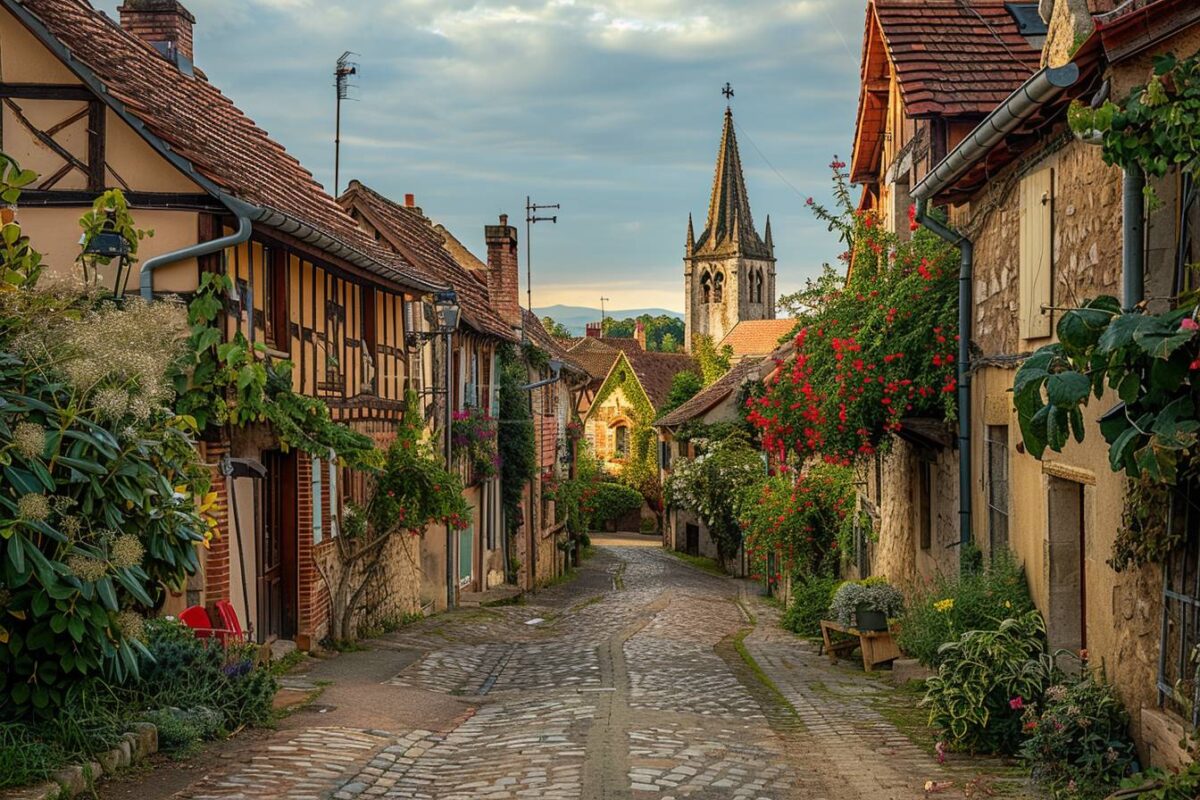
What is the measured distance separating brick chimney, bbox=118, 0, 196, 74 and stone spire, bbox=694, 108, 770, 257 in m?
74.3

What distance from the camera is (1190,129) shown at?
605cm

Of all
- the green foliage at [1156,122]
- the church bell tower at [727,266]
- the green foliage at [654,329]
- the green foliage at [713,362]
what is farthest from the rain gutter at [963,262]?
the green foliage at [654,329]

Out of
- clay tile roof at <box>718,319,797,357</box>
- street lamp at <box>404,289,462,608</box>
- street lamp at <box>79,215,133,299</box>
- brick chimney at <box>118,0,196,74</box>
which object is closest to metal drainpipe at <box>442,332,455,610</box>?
street lamp at <box>404,289,462,608</box>

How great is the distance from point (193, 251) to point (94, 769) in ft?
16.2

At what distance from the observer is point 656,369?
6331cm

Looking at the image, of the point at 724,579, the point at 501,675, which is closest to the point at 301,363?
the point at 501,675

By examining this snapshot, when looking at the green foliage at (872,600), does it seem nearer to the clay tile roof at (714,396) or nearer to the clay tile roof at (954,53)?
the clay tile roof at (954,53)

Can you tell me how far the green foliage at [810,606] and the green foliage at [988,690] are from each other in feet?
27.6

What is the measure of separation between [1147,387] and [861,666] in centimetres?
831

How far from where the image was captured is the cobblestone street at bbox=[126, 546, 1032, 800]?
7.96 metres

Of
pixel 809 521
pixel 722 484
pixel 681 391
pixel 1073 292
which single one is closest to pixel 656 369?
pixel 681 391

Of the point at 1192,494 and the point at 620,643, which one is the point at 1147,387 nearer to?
the point at 1192,494

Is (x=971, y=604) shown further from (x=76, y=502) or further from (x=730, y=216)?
(x=730, y=216)

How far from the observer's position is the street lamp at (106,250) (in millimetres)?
9852
